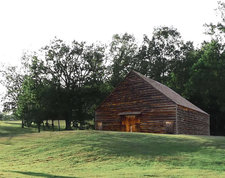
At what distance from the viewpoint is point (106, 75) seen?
200 feet

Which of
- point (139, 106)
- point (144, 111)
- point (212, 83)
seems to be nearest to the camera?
point (144, 111)

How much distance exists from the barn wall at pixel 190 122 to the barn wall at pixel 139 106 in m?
1.44

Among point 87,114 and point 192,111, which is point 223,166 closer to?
point 192,111

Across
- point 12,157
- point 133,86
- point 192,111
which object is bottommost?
point 12,157

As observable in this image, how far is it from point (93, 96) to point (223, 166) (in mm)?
41922

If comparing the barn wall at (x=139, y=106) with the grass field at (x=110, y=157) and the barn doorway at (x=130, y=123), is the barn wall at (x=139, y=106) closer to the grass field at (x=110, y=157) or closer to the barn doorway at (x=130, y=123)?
the barn doorway at (x=130, y=123)

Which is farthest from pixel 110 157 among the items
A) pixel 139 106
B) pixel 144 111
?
pixel 139 106

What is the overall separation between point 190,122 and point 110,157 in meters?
21.6

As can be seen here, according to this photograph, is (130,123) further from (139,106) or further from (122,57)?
(122,57)

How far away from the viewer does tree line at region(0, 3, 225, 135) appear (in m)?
52.5

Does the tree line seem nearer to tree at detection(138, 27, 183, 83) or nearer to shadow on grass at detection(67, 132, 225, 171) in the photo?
tree at detection(138, 27, 183, 83)

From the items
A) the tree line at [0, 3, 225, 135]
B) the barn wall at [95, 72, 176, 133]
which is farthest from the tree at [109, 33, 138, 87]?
the barn wall at [95, 72, 176, 133]

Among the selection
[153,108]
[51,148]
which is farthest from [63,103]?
[51,148]

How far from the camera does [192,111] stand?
39531 millimetres
